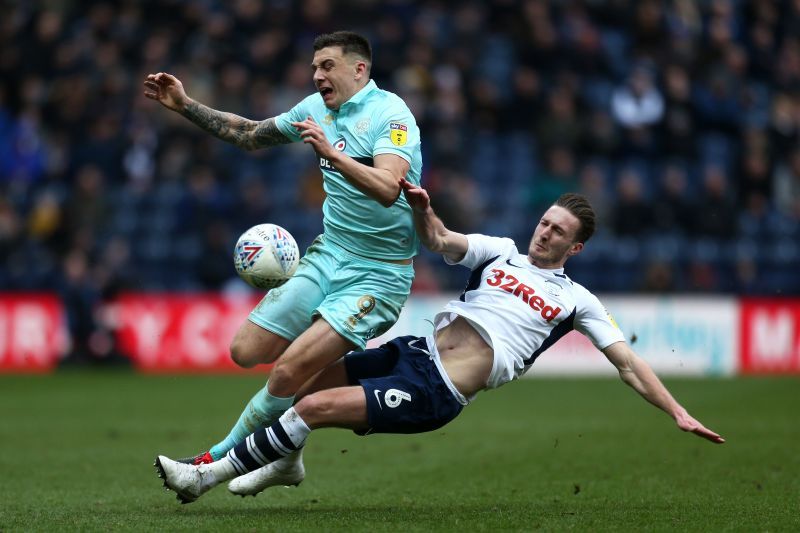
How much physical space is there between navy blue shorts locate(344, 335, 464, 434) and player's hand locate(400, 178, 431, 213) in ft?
2.95

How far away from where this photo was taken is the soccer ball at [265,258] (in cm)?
749

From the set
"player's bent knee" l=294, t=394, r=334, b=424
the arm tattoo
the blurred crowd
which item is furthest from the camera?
the blurred crowd

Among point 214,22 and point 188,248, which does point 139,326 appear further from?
point 214,22

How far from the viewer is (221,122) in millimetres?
8031

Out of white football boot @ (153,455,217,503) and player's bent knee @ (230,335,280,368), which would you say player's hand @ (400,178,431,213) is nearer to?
player's bent knee @ (230,335,280,368)

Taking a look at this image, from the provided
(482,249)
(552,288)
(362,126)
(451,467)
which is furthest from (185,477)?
(451,467)

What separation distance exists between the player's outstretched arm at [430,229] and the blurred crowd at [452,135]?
416 inches

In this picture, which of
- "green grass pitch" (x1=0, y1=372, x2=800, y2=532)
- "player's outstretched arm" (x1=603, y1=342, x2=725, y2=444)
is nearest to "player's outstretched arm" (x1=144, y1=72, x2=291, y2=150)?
"green grass pitch" (x1=0, y1=372, x2=800, y2=532)

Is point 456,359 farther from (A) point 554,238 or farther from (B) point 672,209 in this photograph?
(B) point 672,209

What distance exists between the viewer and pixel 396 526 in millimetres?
6605

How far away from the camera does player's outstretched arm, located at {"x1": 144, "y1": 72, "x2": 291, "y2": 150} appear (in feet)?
25.8

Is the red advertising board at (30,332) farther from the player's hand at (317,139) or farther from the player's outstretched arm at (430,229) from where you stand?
the player's hand at (317,139)

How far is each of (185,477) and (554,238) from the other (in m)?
2.58

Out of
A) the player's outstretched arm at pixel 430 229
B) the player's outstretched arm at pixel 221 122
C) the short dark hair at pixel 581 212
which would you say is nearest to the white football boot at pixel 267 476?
the player's outstretched arm at pixel 430 229
